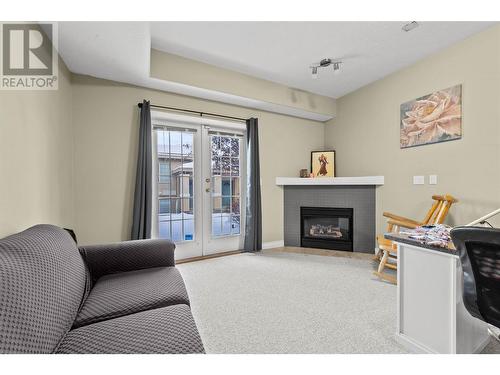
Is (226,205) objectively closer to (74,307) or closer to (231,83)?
(231,83)

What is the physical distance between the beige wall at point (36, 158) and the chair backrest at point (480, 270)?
→ 2437mm

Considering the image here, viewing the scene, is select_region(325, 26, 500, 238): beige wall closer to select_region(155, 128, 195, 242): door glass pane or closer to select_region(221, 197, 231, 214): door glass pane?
select_region(221, 197, 231, 214): door glass pane

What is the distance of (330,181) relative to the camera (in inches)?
153

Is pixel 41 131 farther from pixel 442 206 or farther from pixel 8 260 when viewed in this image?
pixel 442 206

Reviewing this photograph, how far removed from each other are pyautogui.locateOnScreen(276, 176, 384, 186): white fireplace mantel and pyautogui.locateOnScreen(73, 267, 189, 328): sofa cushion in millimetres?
2792

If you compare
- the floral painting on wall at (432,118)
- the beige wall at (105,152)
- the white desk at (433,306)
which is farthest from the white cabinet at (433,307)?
the beige wall at (105,152)

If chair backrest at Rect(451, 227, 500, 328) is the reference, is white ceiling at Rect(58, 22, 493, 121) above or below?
above

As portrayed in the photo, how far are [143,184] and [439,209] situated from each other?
3.53 metres

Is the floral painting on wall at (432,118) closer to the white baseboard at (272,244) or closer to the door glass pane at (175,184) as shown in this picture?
the white baseboard at (272,244)

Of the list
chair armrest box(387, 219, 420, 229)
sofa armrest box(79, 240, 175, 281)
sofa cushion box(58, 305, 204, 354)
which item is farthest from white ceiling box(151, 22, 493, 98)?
sofa cushion box(58, 305, 204, 354)

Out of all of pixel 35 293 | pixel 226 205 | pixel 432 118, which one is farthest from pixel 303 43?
pixel 35 293

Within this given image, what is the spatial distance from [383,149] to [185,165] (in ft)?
9.79

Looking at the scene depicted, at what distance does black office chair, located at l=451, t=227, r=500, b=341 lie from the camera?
0.99m
